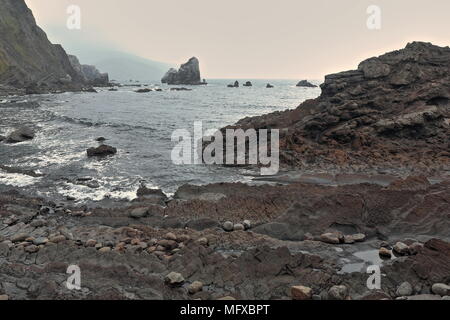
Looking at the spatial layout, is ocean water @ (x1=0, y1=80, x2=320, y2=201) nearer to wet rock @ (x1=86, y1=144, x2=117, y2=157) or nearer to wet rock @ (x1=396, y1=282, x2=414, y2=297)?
wet rock @ (x1=86, y1=144, x2=117, y2=157)

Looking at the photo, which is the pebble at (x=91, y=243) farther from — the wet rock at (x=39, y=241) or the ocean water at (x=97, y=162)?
the ocean water at (x=97, y=162)

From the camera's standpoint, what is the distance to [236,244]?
13789mm

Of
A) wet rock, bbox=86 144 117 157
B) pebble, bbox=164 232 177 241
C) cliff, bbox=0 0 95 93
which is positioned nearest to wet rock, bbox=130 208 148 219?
pebble, bbox=164 232 177 241

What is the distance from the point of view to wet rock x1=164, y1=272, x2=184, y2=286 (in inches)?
428

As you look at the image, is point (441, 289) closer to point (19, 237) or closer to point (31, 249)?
point (31, 249)

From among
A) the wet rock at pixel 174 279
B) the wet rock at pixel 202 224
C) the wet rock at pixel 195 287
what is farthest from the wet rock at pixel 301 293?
the wet rock at pixel 202 224

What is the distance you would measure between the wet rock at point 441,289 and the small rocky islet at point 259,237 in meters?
0.03

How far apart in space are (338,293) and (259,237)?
471 cm

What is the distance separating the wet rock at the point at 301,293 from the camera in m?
9.98

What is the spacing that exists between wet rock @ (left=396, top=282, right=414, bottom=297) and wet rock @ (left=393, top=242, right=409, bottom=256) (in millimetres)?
2409

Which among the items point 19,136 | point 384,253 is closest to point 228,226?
point 384,253

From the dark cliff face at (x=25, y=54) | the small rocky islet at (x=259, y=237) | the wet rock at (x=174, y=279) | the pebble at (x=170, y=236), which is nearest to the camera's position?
the small rocky islet at (x=259, y=237)

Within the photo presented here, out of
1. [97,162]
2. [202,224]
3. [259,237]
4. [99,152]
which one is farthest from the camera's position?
[99,152]
